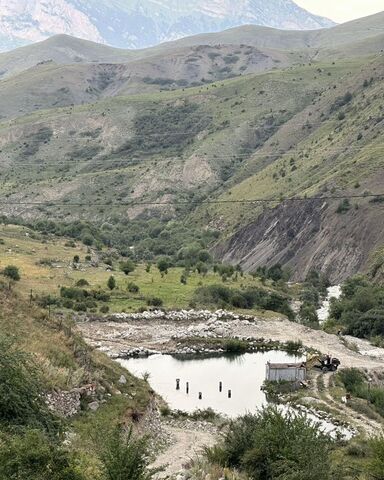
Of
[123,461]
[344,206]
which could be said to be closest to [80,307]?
[344,206]

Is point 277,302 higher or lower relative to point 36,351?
lower

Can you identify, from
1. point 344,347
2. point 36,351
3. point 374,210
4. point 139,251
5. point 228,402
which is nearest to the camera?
point 36,351

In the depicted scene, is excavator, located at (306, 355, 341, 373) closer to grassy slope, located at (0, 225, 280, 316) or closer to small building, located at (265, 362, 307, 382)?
small building, located at (265, 362, 307, 382)

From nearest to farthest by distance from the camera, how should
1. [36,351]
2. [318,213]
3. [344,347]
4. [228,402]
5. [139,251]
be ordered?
1. [36,351]
2. [228,402]
3. [344,347]
4. [318,213]
5. [139,251]

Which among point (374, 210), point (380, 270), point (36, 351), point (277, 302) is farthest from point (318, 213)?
point (36, 351)

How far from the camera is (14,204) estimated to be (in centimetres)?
14450

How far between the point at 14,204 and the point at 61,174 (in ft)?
68.6

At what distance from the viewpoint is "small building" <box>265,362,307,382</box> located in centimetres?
4722

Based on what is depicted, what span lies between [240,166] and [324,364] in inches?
4236

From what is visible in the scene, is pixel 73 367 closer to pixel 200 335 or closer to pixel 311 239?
pixel 200 335

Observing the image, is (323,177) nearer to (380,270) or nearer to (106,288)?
(380,270)

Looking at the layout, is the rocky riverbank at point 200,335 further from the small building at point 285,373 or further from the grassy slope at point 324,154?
the grassy slope at point 324,154

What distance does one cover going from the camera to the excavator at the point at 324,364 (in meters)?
50.5

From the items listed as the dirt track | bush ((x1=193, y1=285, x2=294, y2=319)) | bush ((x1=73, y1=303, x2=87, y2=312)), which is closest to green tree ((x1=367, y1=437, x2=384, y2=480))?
the dirt track
